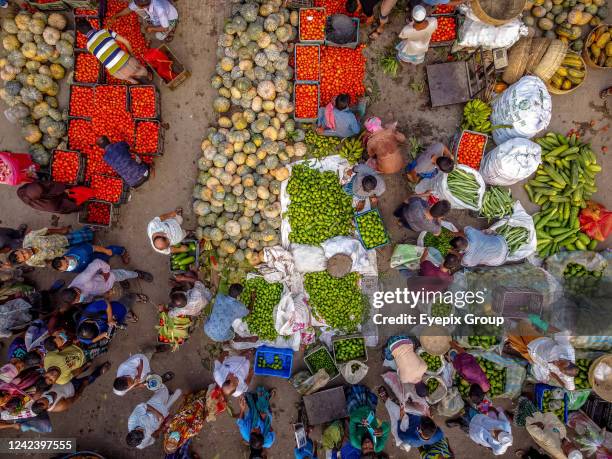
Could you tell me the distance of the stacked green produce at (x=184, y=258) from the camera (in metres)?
5.39

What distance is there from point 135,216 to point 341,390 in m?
4.25

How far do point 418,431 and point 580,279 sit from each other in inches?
131

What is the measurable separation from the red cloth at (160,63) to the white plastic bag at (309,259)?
10.8 feet

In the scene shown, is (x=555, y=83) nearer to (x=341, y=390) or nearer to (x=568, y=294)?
(x=568, y=294)

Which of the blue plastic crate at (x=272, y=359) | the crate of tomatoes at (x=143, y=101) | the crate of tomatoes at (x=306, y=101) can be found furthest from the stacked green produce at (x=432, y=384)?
the crate of tomatoes at (x=143, y=101)

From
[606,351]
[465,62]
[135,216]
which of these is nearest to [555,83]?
[465,62]

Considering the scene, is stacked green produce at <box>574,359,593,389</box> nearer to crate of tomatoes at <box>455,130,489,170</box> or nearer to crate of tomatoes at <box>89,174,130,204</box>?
crate of tomatoes at <box>455,130,489,170</box>

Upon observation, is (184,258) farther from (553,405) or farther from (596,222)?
(596,222)

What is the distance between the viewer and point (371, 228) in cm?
542

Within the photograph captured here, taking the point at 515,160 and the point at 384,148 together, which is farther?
the point at 515,160

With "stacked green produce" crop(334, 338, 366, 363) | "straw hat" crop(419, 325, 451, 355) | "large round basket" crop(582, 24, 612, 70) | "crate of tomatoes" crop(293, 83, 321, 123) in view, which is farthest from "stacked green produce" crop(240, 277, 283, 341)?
"large round basket" crop(582, 24, 612, 70)

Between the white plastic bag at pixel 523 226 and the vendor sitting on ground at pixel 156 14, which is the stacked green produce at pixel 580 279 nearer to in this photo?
the white plastic bag at pixel 523 226

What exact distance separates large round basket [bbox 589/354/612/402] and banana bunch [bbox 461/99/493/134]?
3638mm

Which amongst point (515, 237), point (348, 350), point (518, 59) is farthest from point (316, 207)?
point (518, 59)
